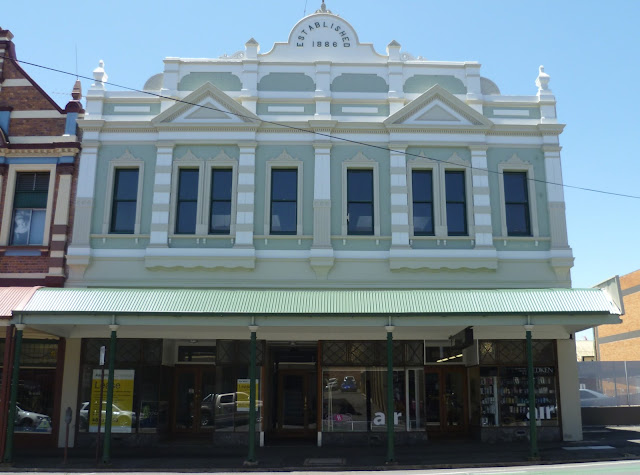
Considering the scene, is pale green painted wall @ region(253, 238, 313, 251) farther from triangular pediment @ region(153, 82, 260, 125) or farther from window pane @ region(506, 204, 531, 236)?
window pane @ region(506, 204, 531, 236)

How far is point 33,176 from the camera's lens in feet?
64.3

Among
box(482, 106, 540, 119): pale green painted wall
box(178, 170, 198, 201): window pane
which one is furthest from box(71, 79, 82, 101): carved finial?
box(482, 106, 540, 119): pale green painted wall

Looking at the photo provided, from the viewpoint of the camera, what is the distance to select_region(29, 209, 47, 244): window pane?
62.9 ft

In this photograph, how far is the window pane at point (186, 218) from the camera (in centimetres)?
1903

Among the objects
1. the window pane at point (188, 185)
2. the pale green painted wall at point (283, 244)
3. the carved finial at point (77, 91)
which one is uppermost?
the carved finial at point (77, 91)

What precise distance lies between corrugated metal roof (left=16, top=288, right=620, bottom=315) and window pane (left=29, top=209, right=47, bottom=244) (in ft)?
9.40

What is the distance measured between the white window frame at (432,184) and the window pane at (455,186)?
0.39 meters

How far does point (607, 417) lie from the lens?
23750 millimetres

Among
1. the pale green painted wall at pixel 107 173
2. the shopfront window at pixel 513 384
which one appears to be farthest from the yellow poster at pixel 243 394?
the shopfront window at pixel 513 384

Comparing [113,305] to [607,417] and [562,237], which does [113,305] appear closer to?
[562,237]

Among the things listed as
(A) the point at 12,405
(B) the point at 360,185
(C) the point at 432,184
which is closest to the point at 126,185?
(B) the point at 360,185

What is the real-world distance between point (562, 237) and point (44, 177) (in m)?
15.3

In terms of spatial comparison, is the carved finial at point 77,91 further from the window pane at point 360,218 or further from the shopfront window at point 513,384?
the shopfront window at point 513,384

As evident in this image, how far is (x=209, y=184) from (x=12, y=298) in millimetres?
6048
